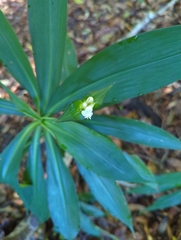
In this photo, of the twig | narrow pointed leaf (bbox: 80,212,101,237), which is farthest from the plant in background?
the twig

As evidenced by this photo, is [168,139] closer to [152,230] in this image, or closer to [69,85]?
[69,85]

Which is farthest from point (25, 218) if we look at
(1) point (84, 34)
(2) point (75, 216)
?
(1) point (84, 34)

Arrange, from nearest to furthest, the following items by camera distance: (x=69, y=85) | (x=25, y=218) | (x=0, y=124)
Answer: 1. (x=69, y=85)
2. (x=25, y=218)
3. (x=0, y=124)

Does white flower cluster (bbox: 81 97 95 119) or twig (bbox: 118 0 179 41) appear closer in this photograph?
white flower cluster (bbox: 81 97 95 119)

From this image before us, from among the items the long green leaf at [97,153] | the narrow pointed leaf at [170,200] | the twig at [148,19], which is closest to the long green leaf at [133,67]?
the long green leaf at [97,153]

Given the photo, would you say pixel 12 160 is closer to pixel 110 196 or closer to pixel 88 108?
pixel 110 196

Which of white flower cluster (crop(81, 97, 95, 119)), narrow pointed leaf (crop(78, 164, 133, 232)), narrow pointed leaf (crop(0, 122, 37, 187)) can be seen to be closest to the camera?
white flower cluster (crop(81, 97, 95, 119))

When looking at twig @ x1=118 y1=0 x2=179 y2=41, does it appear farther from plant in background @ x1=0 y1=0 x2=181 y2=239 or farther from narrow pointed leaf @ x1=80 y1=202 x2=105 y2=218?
narrow pointed leaf @ x1=80 y1=202 x2=105 y2=218

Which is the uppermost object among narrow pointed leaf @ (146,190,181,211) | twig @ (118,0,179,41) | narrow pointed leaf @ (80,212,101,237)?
twig @ (118,0,179,41)
